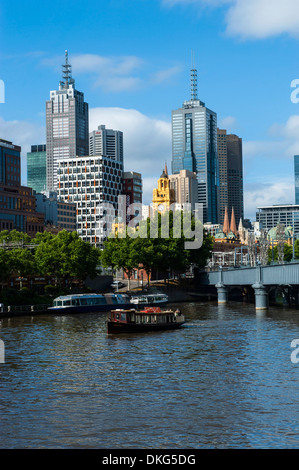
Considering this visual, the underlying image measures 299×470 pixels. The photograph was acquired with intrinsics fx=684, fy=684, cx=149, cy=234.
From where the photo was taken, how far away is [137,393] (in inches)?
1948

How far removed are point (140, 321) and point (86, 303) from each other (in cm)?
4141

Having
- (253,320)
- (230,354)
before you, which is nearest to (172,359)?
(230,354)

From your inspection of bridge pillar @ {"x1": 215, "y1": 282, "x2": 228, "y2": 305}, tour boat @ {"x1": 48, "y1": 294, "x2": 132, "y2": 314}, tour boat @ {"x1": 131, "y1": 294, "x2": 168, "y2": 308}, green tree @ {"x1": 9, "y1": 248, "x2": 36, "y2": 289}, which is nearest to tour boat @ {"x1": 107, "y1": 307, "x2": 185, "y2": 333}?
tour boat @ {"x1": 48, "y1": 294, "x2": 132, "y2": 314}

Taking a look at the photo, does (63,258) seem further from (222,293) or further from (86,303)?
(222,293)

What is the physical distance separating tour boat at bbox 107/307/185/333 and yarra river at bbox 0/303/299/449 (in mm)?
3829

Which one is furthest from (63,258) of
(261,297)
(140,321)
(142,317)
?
(140,321)

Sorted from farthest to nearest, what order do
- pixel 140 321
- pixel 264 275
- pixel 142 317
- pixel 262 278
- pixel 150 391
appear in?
pixel 262 278 → pixel 264 275 → pixel 142 317 → pixel 140 321 → pixel 150 391

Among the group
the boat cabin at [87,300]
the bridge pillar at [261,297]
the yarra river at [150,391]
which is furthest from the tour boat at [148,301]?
the yarra river at [150,391]

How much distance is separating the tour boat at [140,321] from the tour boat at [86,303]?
33515 mm

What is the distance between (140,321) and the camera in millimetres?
93875

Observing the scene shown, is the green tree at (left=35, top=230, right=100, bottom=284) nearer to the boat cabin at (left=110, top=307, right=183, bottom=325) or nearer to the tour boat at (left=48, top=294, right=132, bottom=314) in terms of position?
the tour boat at (left=48, top=294, right=132, bottom=314)

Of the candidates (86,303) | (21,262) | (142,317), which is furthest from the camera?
(21,262)

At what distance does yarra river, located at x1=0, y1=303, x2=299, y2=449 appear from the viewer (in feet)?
125
